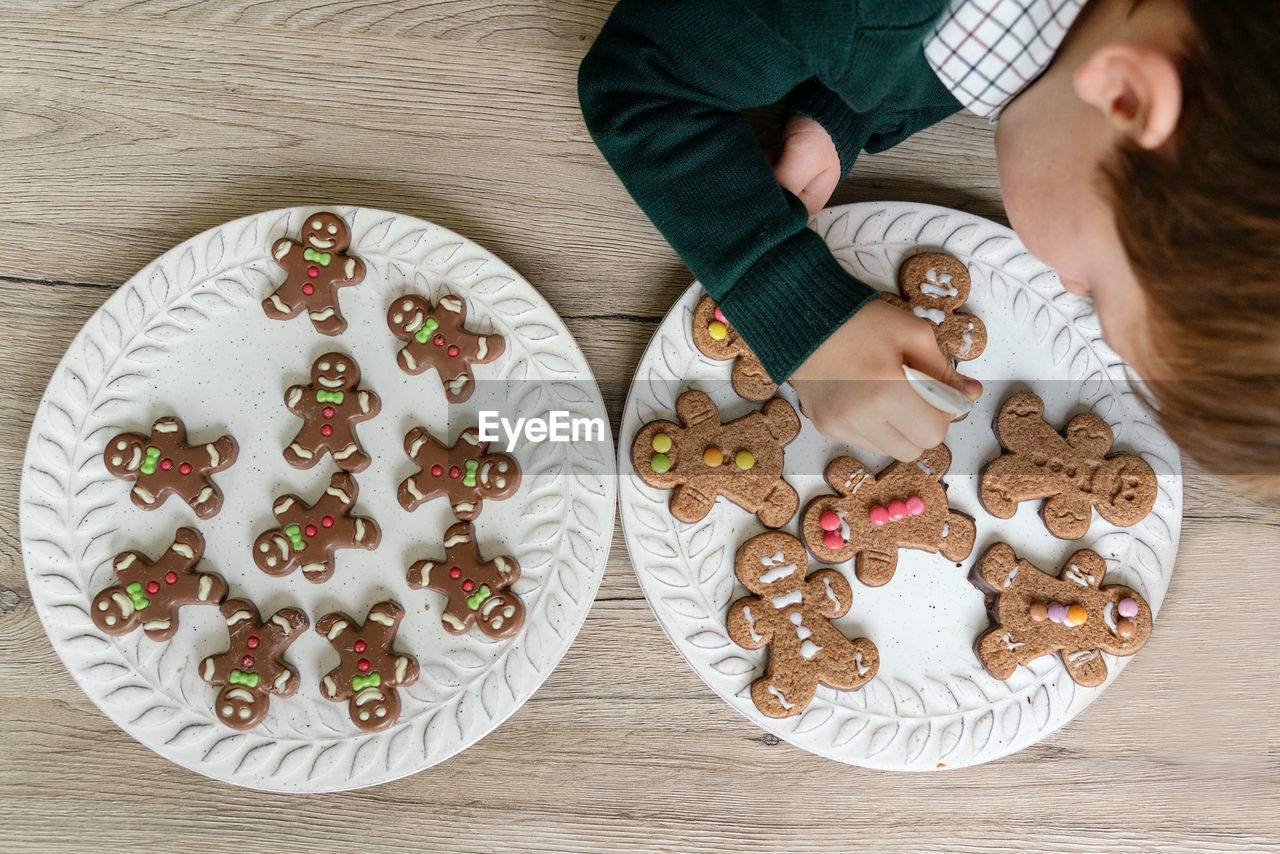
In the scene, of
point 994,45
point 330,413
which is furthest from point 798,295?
point 330,413

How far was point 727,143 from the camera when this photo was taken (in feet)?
2.25

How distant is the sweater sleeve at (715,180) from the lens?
2.17 feet

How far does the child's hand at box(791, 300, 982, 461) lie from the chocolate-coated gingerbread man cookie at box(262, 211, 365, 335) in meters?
→ 0.46

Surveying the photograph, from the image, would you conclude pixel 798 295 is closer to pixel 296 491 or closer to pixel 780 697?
pixel 780 697

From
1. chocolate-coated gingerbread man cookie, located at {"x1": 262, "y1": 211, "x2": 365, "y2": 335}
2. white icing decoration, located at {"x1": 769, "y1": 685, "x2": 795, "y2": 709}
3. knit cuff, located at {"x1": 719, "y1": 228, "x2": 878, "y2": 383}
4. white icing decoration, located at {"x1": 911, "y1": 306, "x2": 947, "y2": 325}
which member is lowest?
white icing decoration, located at {"x1": 769, "y1": 685, "x2": 795, "y2": 709}

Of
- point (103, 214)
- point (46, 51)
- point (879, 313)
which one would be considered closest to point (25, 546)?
point (103, 214)

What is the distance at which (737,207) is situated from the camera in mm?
685

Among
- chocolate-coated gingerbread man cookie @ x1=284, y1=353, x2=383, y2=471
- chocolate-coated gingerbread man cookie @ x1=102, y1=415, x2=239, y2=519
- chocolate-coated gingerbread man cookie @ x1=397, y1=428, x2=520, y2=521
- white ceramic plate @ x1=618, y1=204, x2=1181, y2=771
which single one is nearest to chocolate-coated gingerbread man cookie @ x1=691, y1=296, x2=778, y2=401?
white ceramic plate @ x1=618, y1=204, x2=1181, y2=771

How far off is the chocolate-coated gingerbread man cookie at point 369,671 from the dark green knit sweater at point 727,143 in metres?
0.45

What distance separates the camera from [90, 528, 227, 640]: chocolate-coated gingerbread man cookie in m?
0.75

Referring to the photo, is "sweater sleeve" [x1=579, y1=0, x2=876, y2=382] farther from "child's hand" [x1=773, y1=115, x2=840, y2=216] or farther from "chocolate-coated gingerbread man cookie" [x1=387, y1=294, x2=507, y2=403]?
"chocolate-coated gingerbread man cookie" [x1=387, y1=294, x2=507, y2=403]

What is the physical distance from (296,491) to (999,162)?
699 millimetres

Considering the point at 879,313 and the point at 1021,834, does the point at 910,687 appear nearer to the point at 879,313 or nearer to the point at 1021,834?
the point at 1021,834

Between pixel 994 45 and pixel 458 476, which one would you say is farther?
pixel 458 476
